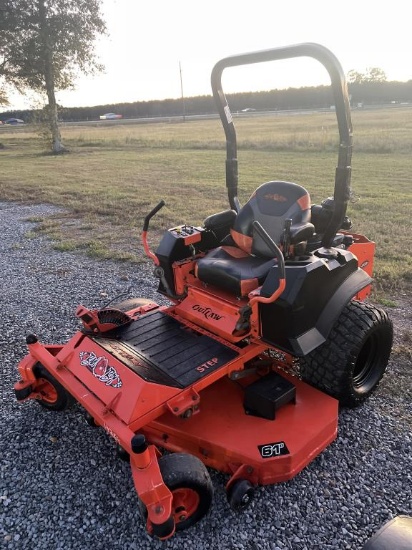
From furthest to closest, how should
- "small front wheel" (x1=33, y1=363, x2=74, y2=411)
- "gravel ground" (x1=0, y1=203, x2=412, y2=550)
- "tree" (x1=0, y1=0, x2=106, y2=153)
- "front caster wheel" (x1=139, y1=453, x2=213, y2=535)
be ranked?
1. "tree" (x1=0, y1=0, x2=106, y2=153)
2. "small front wheel" (x1=33, y1=363, x2=74, y2=411)
3. "gravel ground" (x1=0, y1=203, x2=412, y2=550)
4. "front caster wheel" (x1=139, y1=453, x2=213, y2=535)

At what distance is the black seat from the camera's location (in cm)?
322

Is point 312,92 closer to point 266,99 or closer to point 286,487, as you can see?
point 266,99

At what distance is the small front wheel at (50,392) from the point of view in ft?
10.4

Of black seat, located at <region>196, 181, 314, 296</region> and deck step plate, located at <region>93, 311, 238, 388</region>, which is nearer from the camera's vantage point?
deck step plate, located at <region>93, 311, 238, 388</region>

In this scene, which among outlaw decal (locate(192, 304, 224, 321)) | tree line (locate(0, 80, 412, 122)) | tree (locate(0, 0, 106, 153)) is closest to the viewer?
outlaw decal (locate(192, 304, 224, 321))

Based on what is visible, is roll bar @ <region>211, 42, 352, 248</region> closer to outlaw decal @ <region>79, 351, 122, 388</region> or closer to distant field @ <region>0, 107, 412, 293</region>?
outlaw decal @ <region>79, 351, 122, 388</region>

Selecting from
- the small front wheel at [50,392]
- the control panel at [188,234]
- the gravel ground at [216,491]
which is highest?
the control panel at [188,234]

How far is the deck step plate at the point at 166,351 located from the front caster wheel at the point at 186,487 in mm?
460

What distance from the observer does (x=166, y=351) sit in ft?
10.0

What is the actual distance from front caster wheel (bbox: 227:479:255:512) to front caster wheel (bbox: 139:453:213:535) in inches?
4.6

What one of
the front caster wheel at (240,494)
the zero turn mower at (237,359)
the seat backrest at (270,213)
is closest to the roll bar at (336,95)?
the zero turn mower at (237,359)

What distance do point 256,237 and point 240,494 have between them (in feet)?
6.13

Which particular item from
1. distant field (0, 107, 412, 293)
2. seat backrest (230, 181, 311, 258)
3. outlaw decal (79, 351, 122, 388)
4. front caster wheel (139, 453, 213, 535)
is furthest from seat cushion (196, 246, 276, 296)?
distant field (0, 107, 412, 293)

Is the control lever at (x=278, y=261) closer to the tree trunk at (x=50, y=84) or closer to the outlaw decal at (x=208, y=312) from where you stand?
the outlaw decal at (x=208, y=312)
